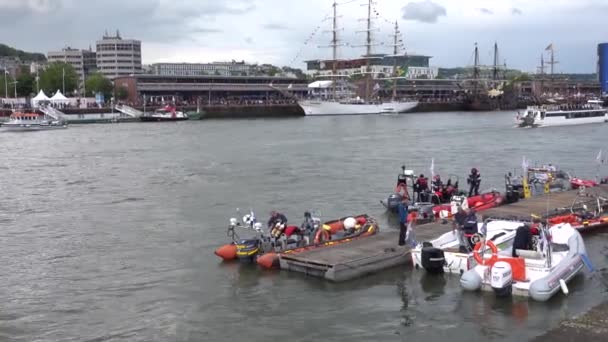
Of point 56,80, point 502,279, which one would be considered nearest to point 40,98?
point 56,80

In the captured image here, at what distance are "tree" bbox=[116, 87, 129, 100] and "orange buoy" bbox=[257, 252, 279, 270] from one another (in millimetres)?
141335

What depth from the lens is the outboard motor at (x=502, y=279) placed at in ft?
53.2

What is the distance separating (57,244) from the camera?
24391 mm

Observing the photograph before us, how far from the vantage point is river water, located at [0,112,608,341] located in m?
15.6

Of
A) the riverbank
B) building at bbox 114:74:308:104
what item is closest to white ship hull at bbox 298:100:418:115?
building at bbox 114:74:308:104

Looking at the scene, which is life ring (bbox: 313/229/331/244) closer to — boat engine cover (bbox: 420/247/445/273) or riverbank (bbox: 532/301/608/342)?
boat engine cover (bbox: 420/247/445/273)

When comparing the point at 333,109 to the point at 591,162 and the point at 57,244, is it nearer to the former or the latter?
the point at 591,162

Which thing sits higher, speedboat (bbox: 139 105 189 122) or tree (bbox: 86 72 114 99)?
tree (bbox: 86 72 114 99)

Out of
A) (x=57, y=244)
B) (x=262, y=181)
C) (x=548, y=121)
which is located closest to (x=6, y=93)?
(x=548, y=121)

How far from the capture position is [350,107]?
494ft

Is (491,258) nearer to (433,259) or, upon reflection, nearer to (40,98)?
(433,259)

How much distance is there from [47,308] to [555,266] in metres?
12.8

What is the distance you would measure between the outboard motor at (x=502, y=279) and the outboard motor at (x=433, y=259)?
89.2 inches

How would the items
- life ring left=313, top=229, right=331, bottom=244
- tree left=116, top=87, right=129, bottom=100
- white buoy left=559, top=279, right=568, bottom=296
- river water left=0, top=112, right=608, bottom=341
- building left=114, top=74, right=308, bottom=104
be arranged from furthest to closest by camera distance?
1. building left=114, top=74, right=308, bottom=104
2. tree left=116, top=87, right=129, bottom=100
3. life ring left=313, top=229, right=331, bottom=244
4. white buoy left=559, top=279, right=568, bottom=296
5. river water left=0, top=112, right=608, bottom=341
